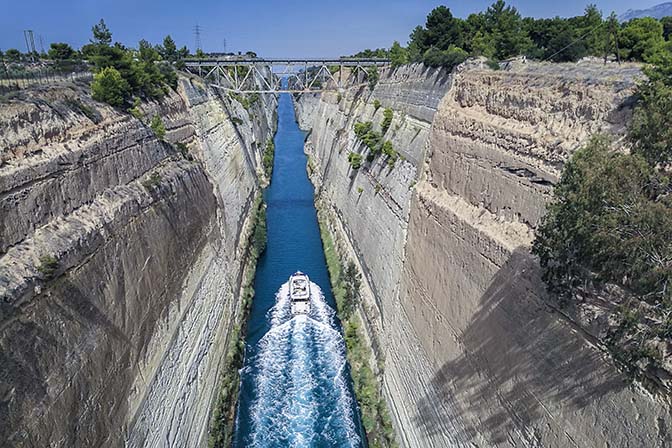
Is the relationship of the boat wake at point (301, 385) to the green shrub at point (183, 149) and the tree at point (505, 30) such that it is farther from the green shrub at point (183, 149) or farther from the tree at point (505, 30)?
the tree at point (505, 30)

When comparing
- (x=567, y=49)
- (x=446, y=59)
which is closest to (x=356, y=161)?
(x=446, y=59)

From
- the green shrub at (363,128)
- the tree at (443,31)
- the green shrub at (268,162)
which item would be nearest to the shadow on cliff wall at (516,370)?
the green shrub at (363,128)

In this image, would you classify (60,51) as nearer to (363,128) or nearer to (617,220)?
(363,128)

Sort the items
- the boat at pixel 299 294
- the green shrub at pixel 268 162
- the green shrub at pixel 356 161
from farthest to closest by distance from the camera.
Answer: the green shrub at pixel 268 162, the green shrub at pixel 356 161, the boat at pixel 299 294

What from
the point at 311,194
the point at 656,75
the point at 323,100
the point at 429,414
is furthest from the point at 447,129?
the point at 323,100

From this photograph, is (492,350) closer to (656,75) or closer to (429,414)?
(429,414)

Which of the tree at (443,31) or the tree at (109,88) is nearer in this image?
the tree at (109,88)

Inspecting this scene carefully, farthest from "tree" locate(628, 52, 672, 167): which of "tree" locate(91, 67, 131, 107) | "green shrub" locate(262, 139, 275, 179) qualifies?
"green shrub" locate(262, 139, 275, 179)
